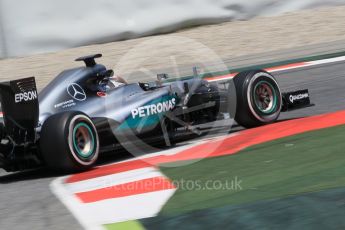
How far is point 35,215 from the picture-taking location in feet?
16.7

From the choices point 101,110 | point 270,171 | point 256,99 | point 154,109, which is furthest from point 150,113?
point 270,171

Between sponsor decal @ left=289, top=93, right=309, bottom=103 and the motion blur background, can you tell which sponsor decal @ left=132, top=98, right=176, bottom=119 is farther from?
the motion blur background

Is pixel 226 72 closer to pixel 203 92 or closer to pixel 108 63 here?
pixel 108 63

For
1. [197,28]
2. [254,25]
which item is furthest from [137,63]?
[254,25]

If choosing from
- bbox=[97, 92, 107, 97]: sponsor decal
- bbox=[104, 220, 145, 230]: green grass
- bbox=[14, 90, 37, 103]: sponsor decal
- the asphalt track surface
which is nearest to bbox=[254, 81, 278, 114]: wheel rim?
the asphalt track surface

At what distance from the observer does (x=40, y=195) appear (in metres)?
5.78

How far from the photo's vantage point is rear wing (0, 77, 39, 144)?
6.48m

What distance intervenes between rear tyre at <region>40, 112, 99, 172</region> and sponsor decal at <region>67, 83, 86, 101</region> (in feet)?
2.01

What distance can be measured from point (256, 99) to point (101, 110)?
1.71 meters

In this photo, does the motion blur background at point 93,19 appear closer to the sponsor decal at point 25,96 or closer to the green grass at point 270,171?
the sponsor decal at point 25,96

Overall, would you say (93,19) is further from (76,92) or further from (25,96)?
(25,96)

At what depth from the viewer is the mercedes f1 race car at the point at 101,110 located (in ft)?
21.1

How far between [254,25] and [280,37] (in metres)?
0.79

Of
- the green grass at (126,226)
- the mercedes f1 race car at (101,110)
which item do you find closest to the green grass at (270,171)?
the green grass at (126,226)
